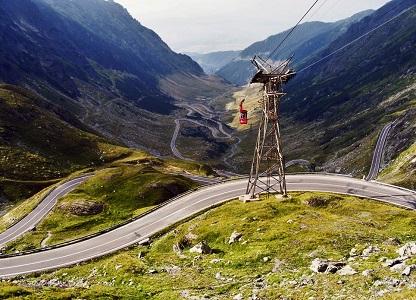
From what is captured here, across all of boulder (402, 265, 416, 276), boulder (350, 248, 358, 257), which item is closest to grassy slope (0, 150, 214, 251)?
boulder (350, 248, 358, 257)

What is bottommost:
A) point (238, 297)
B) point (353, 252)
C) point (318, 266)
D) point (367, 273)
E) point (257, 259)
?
point (257, 259)

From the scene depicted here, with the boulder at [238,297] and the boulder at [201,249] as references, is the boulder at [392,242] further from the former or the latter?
the boulder at [201,249]

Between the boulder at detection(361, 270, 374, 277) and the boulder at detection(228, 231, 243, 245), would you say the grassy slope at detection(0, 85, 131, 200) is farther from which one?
the boulder at detection(361, 270, 374, 277)

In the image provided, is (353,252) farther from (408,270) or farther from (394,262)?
(408,270)

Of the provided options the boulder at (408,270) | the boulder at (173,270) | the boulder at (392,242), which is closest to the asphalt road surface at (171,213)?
the boulder at (173,270)

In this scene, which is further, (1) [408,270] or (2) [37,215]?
(2) [37,215]

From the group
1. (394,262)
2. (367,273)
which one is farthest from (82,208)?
(394,262)

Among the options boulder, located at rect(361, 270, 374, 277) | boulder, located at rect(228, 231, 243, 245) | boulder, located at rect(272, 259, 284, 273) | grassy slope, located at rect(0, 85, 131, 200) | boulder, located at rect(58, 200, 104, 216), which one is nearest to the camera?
boulder, located at rect(361, 270, 374, 277)
